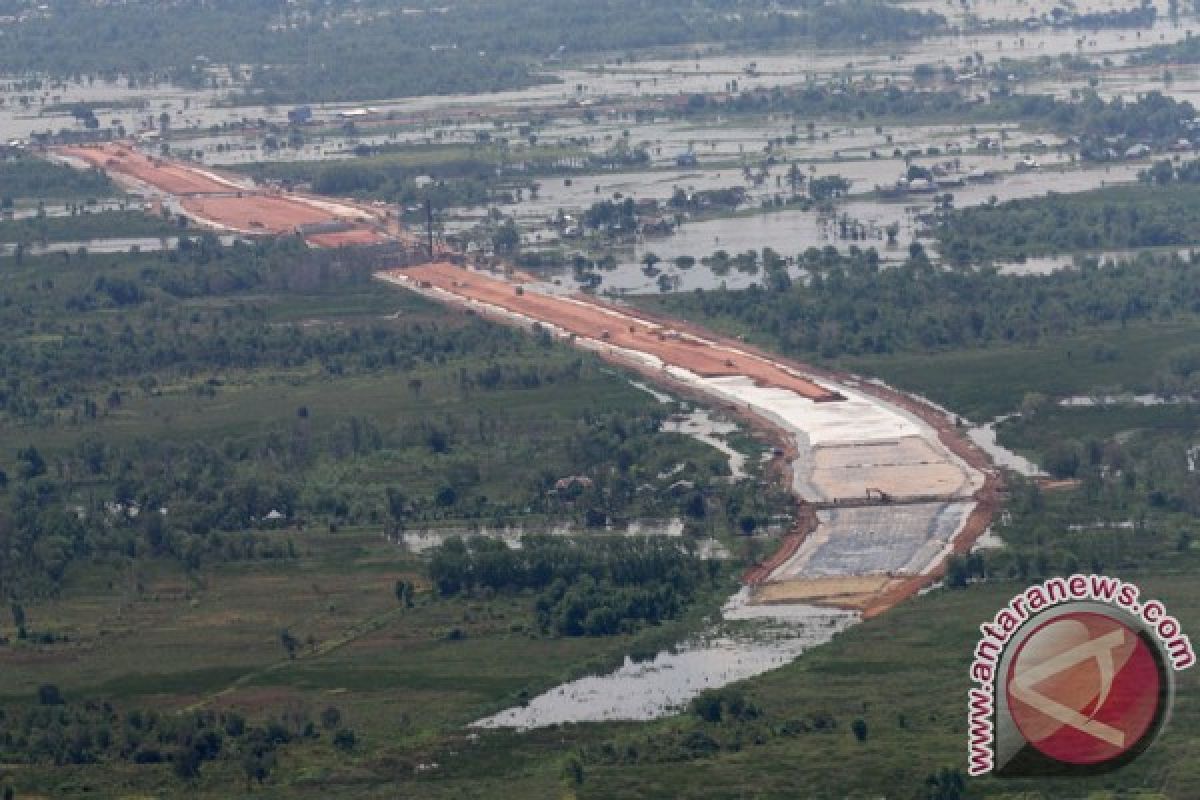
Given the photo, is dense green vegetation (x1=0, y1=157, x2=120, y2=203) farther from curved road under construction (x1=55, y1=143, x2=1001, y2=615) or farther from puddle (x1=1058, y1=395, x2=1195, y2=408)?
puddle (x1=1058, y1=395, x2=1195, y2=408)

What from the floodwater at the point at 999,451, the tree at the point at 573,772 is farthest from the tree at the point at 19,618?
the floodwater at the point at 999,451

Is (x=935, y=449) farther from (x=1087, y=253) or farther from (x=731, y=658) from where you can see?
(x=1087, y=253)

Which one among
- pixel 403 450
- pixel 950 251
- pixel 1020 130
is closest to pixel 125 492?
pixel 403 450

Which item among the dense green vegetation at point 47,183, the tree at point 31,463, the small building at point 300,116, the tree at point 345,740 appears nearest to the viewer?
the tree at point 345,740

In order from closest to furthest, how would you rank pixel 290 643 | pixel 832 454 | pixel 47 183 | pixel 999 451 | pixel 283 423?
1. pixel 290 643
2. pixel 832 454
3. pixel 999 451
4. pixel 283 423
5. pixel 47 183

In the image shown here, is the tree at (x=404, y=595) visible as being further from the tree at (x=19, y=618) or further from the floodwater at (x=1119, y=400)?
the floodwater at (x=1119, y=400)

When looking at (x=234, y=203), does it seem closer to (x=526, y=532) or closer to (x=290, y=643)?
(x=526, y=532)

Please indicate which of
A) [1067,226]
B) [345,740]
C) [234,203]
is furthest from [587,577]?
[234,203]
